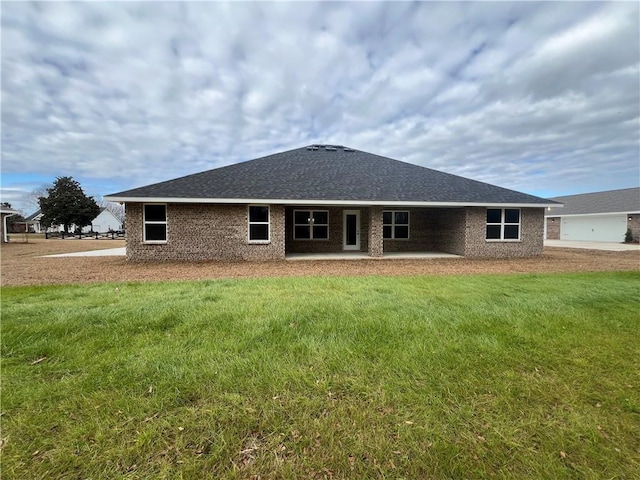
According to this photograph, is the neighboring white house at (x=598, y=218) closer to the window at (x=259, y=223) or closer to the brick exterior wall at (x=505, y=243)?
the brick exterior wall at (x=505, y=243)

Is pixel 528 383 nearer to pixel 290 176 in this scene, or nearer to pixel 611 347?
pixel 611 347

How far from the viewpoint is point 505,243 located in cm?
1548

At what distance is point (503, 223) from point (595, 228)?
2103 cm

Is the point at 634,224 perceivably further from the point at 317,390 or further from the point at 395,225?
the point at 317,390

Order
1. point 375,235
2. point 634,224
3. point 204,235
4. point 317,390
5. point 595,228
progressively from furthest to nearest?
point 595,228
point 634,224
point 375,235
point 204,235
point 317,390

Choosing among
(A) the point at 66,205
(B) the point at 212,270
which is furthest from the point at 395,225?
(A) the point at 66,205

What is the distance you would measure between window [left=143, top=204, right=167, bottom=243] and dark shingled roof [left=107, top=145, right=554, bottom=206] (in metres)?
0.74

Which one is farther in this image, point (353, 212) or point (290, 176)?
point (353, 212)

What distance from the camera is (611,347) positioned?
4.17 m

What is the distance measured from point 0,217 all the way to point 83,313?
28.6 metres

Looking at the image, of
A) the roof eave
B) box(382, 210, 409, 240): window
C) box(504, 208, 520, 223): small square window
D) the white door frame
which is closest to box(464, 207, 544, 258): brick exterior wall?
box(504, 208, 520, 223): small square window

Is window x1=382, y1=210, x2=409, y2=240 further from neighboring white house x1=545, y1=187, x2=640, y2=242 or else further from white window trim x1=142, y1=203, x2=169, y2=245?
neighboring white house x1=545, y1=187, x2=640, y2=242

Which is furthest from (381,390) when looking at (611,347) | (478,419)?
(611,347)

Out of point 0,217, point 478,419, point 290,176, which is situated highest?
point 290,176
